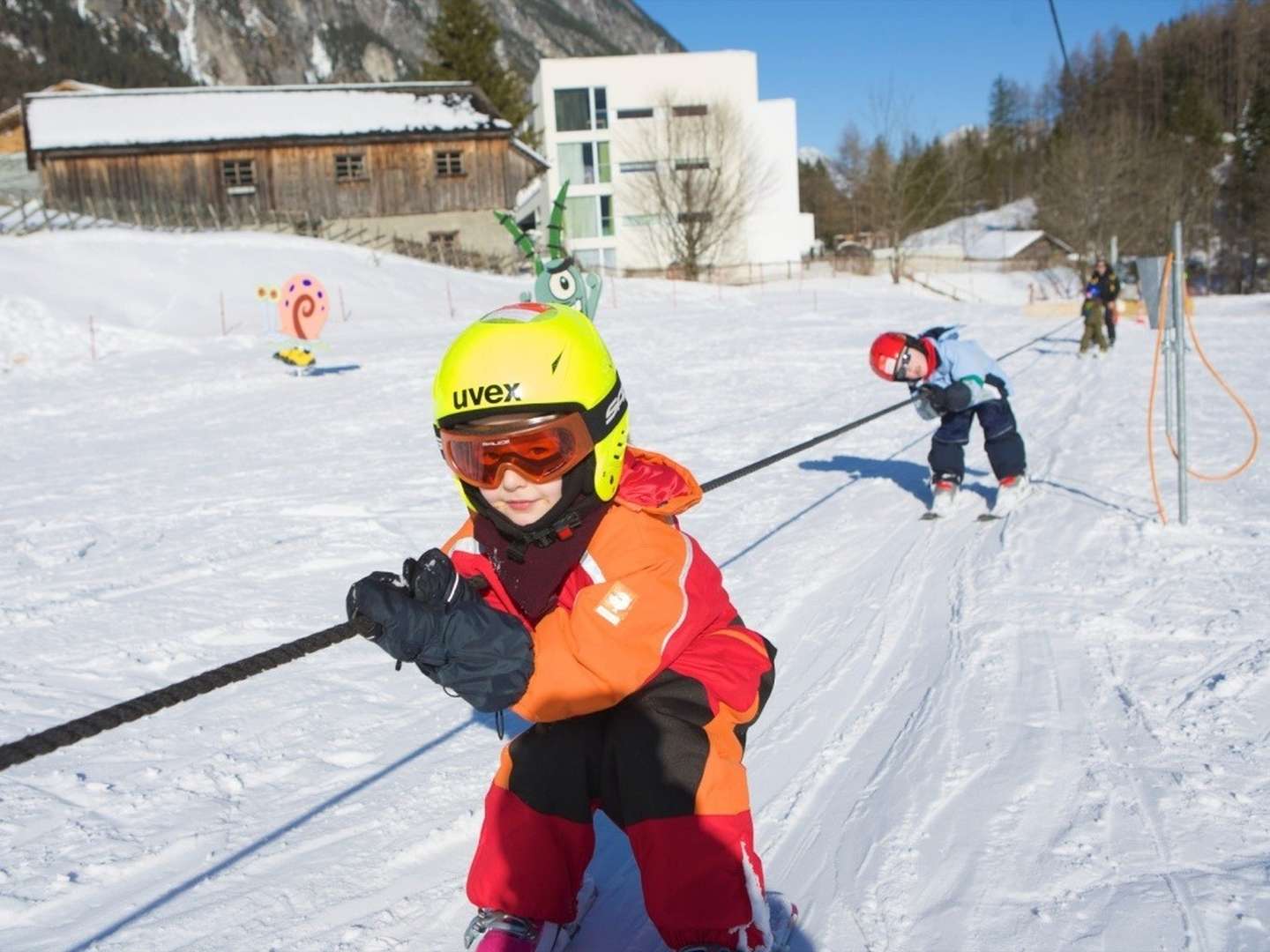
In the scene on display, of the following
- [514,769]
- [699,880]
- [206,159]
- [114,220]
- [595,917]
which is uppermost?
[206,159]

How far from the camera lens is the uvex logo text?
2502 mm

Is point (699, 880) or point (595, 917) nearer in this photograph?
point (699, 880)

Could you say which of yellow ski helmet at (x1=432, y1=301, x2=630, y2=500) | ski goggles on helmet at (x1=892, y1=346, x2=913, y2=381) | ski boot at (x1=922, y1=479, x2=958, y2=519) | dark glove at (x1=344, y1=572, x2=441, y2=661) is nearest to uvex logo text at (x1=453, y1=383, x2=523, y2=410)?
yellow ski helmet at (x1=432, y1=301, x2=630, y2=500)

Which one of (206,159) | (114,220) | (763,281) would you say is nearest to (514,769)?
(114,220)

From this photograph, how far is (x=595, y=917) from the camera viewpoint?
2.88m

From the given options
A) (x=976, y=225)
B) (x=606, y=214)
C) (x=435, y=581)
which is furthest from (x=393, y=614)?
(x=976, y=225)

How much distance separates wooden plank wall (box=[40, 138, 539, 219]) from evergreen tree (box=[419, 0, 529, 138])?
1353cm

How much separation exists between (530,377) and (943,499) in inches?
218

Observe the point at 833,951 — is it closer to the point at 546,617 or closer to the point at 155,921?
the point at 546,617

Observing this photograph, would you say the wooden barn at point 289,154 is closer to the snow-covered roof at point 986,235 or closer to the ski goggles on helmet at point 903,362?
the ski goggles on helmet at point 903,362

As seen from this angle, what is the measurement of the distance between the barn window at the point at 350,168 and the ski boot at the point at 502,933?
→ 139ft

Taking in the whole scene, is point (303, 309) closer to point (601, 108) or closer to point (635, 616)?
point (635, 616)

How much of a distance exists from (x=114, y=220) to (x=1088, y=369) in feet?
112

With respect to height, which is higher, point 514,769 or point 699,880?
point 514,769
